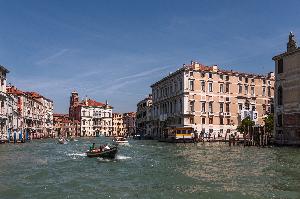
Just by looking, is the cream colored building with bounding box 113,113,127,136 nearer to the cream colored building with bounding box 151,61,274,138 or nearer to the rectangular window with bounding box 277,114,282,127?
the cream colored building with bounding box 151,61,274,138

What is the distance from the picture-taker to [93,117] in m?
118

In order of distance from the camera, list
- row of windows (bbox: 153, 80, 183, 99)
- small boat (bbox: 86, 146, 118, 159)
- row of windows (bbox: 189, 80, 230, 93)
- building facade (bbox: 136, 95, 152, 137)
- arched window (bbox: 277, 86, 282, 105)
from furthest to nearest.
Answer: building facade (bbox: 136, 95, 152, 137)
row of windows (bbox: 153, 80, 183, 99)
row of windows (bbox: 189, 80, 230, 93)
arched window (bbox: 277, 86, 282, 105)
small boat (bbox: 86, 146, 118, 159)

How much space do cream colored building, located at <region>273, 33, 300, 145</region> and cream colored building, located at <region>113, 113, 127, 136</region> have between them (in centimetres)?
8716

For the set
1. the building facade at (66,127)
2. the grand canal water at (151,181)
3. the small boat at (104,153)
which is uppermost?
the building facade at (66,127)

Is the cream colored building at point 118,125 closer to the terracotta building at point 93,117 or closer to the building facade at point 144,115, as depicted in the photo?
the terracotta building at point 93,117

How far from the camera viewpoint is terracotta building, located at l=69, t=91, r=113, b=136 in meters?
117

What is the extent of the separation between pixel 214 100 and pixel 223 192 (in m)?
45.4

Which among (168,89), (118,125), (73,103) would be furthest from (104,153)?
(118,125)

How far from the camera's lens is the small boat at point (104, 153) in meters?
26.5

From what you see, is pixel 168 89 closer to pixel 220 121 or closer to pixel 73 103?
pixel 220 121

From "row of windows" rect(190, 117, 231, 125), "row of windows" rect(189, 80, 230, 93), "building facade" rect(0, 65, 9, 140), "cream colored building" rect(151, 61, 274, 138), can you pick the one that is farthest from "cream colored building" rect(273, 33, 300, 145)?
"building facade" rect(0, 65, 9, 140)

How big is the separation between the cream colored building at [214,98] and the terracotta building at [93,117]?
56833 millimetres

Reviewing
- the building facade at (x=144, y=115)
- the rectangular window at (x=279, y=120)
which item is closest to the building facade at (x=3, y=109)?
the building facade at (x=144, y=115)

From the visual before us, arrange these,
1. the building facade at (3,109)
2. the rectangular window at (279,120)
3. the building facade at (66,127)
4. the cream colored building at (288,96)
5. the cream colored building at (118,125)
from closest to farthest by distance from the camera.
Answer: the cream colored building at (288,96)
the rectangular window at (279,120)
the building facade at (3,109)
the building facade at (66,127)
the cream colored building at (118,125)
